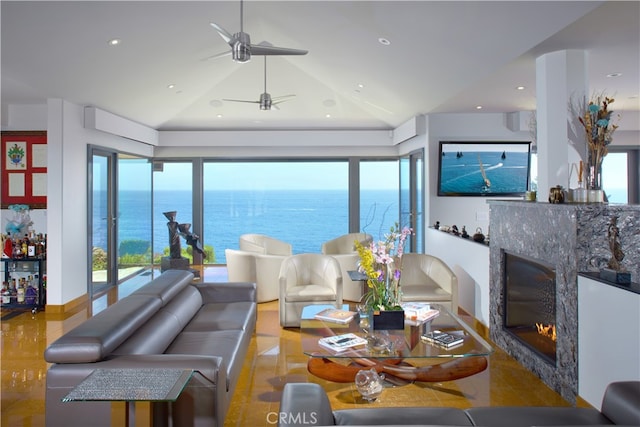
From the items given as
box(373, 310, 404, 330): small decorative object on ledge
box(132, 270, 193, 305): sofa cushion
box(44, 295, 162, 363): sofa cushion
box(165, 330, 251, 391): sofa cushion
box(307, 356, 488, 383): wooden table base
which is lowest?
box(307, 356, 488, 383): wooden table base

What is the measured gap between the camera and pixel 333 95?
28.0ft

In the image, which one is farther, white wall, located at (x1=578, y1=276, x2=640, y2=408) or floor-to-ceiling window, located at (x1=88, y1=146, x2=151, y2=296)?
floor-to-ceiling window, located at (x1=88, y1=146, x2=151, y2=296)

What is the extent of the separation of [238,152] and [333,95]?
7.79 feet

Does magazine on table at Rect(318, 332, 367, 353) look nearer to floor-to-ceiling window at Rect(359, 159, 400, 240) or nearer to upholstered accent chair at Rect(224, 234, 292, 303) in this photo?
upholstered accent chair at Rect(224, 234, 292, 303)

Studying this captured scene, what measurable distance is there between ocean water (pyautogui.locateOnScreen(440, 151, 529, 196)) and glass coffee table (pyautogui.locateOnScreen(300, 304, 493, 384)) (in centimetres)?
317

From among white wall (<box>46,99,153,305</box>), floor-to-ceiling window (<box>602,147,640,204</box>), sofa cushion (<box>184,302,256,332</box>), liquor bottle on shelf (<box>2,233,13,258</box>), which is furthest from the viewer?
floor-to-ceiling window (<box>602,147,640,204</box>)

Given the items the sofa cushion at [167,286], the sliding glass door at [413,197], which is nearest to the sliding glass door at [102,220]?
the sofa cushion at [167,286]

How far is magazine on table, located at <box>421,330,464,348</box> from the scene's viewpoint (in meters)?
3.40

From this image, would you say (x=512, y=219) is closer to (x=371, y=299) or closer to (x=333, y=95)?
(x=371, y=299)

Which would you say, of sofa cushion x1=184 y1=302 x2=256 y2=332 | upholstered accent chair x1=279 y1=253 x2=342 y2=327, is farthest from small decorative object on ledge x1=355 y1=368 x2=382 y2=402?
upholstered accent chair x1=279 y1=253 x2=342 y2=327

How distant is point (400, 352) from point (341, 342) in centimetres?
41

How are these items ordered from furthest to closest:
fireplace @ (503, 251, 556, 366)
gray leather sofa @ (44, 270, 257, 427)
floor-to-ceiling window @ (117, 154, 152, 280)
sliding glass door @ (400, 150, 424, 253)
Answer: floor-to-ceiling window @ (117, 154, 152, 280) → sliding glass door @ (400, 150, 424, 253) → fireplace @ (503, 251, 556, 366) → gray leather sofa @ (44, 270, 257, 427)

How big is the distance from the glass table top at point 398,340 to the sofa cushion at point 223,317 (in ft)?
1.79

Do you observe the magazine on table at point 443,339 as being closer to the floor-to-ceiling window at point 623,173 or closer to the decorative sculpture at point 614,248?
the decorative sculpture at point 614,248
